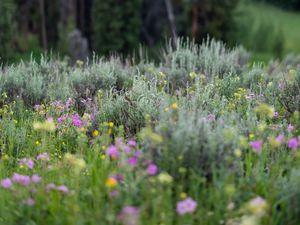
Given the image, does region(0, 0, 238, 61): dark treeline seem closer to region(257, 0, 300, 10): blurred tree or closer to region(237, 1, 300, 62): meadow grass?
region(237, 1, 300, 62): meadow grass

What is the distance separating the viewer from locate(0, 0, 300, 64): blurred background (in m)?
21.2

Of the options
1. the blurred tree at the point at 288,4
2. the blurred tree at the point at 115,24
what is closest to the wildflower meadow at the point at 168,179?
the blurred tree at the point at 115,24

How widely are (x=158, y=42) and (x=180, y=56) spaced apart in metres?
18.5

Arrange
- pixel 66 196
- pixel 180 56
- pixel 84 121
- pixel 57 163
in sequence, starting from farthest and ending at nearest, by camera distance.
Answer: pixel 180 56
pixel 84 121
pixel 57 163
pixel 66 196

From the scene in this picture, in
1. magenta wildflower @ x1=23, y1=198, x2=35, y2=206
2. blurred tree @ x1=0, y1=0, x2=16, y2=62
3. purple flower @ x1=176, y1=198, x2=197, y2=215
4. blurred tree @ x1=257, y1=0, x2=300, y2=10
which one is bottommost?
blurred tree @ x1=257, y1=0, x2=300, y2=10

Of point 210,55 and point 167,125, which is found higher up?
point 167,125

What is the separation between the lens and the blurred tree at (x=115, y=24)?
76.6ft

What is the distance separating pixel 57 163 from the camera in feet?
13.0

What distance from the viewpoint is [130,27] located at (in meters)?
23.7

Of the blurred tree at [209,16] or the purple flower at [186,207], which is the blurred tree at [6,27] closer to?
the blurred tree at [209,16]

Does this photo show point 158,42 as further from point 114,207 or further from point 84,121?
point 114,207

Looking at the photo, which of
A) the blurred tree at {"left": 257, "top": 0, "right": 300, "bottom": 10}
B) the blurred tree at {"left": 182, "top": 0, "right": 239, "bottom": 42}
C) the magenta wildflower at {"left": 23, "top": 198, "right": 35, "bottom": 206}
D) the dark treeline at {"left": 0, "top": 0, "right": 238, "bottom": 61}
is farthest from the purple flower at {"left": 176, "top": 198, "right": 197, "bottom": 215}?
the blurred tree at {"left": 257, "top": 0, "right": 300, "bottom": 10}

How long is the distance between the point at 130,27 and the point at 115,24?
0.78 meters

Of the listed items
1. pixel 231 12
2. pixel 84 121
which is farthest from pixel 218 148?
pixel 231 12
